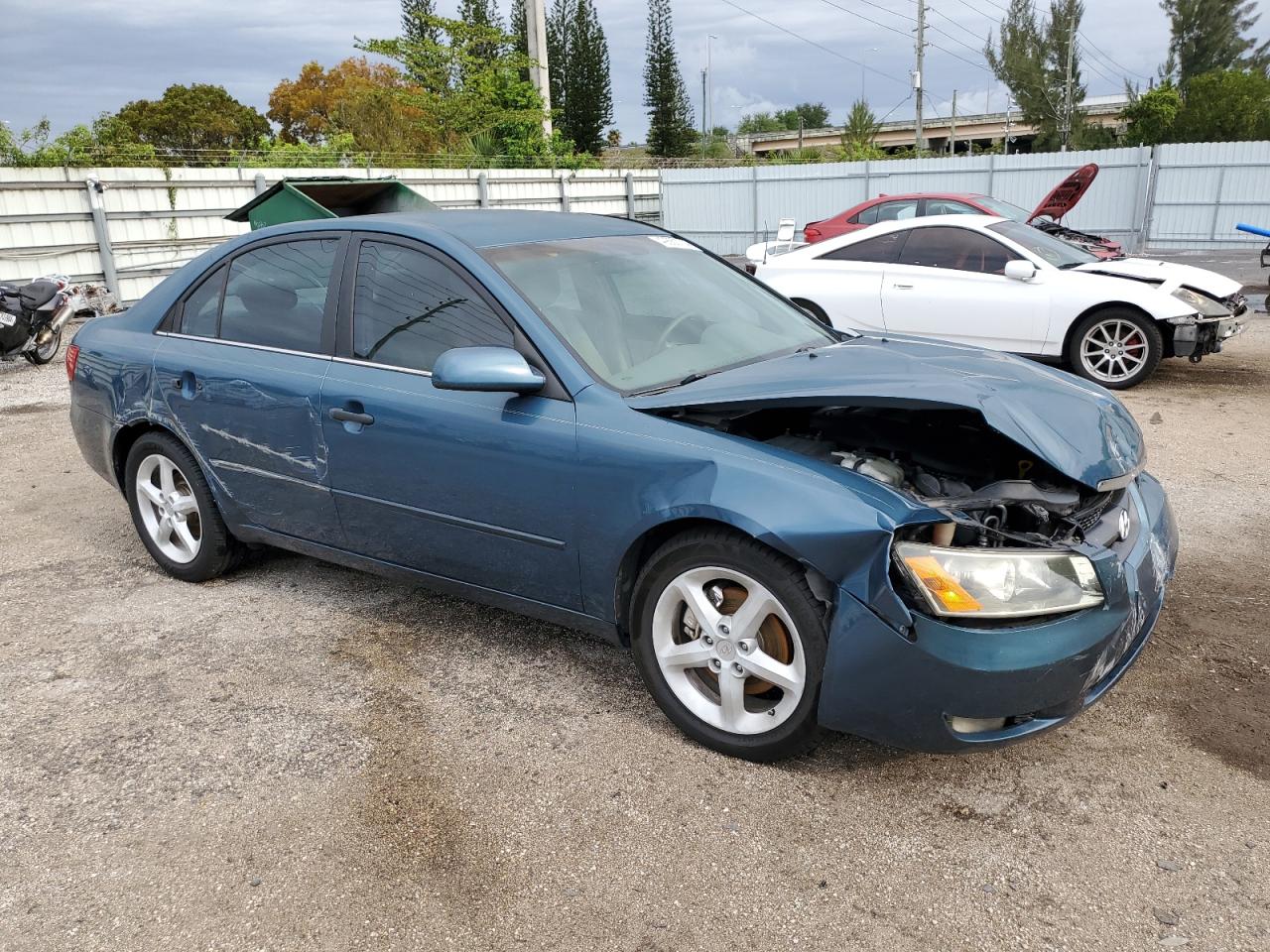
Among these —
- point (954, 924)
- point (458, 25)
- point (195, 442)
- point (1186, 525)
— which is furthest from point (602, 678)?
point (458, 25)

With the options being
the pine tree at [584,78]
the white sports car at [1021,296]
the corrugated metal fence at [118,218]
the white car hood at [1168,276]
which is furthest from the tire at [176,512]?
the pine tree at [584,78]

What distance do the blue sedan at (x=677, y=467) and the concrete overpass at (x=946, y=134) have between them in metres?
83.8

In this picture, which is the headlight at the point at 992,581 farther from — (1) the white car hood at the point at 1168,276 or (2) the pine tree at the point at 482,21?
(2) the pine tree at the point at 482,21

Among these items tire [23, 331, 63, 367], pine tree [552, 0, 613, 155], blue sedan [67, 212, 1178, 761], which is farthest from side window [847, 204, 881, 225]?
pine tree [552, 0, 613, 155]

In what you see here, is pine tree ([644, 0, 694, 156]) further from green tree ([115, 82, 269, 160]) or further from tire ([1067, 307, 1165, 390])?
tire ([1067, 307, 1165, 390])

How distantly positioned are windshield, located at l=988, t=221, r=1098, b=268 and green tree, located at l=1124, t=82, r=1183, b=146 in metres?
57.1

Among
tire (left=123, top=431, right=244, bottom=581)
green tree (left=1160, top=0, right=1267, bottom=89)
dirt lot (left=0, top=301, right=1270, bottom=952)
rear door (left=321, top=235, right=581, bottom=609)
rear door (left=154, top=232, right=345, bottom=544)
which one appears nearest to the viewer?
dirt lot (left=0, top=301, right=1270, bottom=952)

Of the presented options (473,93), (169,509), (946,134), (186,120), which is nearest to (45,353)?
(169,509)

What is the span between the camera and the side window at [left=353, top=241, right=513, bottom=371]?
11.1 ft

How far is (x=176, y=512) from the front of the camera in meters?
4.48

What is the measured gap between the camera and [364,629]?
3.99 metres

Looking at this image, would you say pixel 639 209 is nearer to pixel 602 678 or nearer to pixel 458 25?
pixel 458 25

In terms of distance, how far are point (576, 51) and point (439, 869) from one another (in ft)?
174

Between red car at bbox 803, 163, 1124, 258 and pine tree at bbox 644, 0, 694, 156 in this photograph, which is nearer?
red car at bbox 803, 163, 1124, 258
